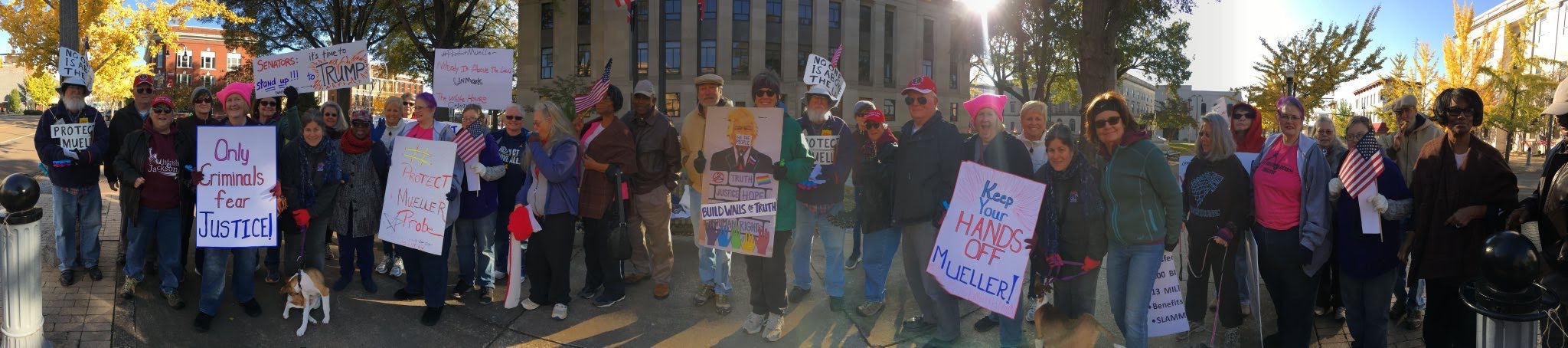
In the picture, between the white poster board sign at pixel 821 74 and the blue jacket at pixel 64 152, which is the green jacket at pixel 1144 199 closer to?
the white poster board sign at pixel 821 74

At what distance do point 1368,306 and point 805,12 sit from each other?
41588 millimetres

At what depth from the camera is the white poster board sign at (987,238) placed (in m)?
4.46

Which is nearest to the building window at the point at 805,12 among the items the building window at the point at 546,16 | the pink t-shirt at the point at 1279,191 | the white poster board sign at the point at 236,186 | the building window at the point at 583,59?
the building window at the point at 583,59

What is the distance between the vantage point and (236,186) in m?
5.28

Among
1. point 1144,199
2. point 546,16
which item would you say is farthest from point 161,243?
point 546,16

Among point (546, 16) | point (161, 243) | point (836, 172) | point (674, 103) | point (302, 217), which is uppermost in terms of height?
point (546, 16)

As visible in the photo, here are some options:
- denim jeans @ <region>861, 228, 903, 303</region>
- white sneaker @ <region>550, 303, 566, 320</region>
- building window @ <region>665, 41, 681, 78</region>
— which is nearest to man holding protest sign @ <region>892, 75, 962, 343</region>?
denim jeans @ <region>861, 228, 903, 303</region>

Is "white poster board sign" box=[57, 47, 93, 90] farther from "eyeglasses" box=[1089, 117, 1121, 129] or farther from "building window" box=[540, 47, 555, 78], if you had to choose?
"building window" box=[540, 47, 555, 78]

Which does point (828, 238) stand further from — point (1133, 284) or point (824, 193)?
point (1133, 284)

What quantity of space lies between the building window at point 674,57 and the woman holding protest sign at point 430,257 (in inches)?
1456

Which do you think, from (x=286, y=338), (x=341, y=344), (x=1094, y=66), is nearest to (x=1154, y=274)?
(x=341, y=344)

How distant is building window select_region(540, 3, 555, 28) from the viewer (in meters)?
44.5

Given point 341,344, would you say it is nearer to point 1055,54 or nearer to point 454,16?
point 454,16

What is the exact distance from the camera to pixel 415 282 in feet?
19.8
